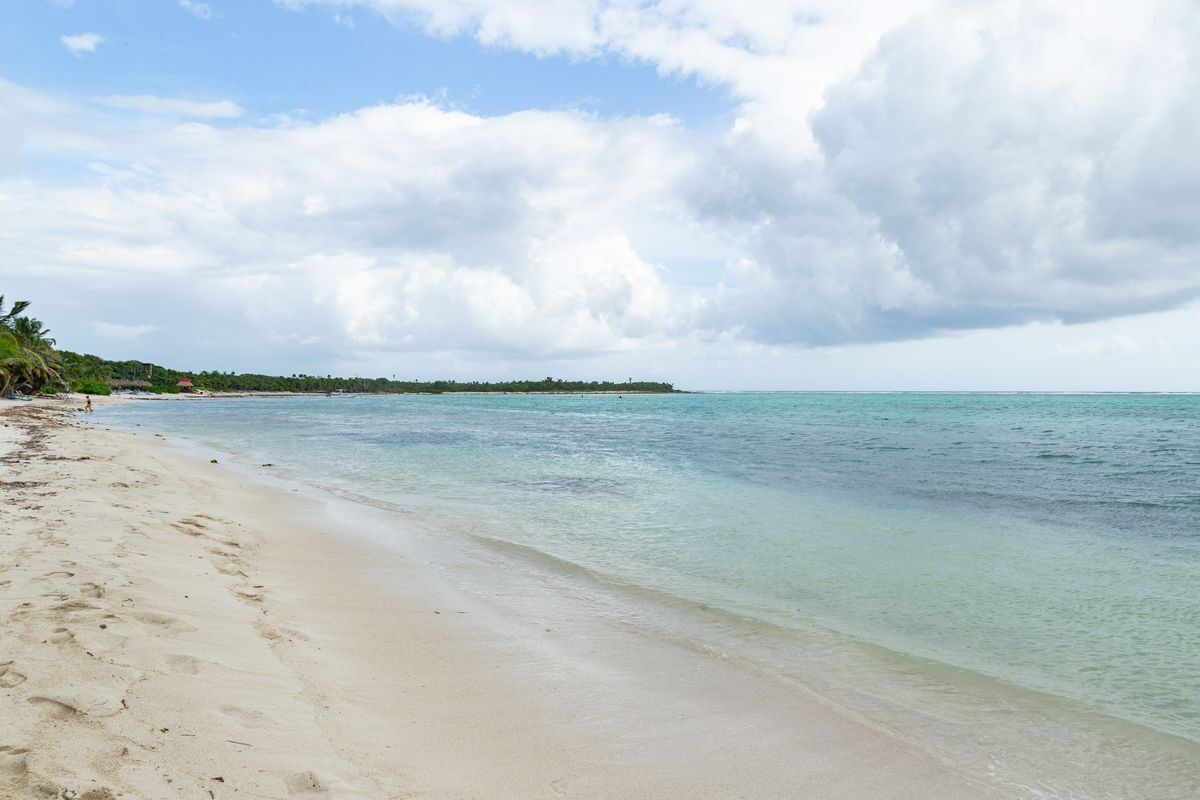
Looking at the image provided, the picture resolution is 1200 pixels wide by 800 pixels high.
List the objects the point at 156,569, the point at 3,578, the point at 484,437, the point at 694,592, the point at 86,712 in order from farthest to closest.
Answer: the point at 484,437 < the point at 694,592 < the point at 156,569 < the point at 3,578 < the point at 86,712

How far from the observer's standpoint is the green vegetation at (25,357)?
208 feet

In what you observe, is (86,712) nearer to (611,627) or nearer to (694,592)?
(611,627)

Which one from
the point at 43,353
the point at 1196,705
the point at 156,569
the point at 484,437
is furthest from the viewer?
the point at 43,353

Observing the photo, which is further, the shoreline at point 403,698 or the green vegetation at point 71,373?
the green vegetation at point 71,373

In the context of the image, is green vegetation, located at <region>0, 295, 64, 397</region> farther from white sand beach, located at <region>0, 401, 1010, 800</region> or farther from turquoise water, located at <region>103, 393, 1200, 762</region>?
white sand beach, located at <region>0, 401, 1010, 800</region>

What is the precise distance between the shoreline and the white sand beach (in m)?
0.02

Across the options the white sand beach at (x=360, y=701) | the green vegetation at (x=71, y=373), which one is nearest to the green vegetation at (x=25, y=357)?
the green vegetation at (x=71, y=373)

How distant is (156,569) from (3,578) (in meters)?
1.34

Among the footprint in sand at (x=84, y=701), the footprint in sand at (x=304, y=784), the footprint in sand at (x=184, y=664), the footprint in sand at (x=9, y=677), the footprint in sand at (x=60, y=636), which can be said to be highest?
the footprint in sand at (x=9, y=677)

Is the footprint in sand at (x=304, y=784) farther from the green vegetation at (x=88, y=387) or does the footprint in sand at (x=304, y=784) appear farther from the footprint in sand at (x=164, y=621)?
the green vegetation at (x=88, y=387)

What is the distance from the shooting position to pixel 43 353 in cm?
7838

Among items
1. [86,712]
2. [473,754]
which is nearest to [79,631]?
[86,712]

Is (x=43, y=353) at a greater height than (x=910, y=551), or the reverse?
(x=43, y=353)

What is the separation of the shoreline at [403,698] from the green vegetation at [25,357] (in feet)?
243
